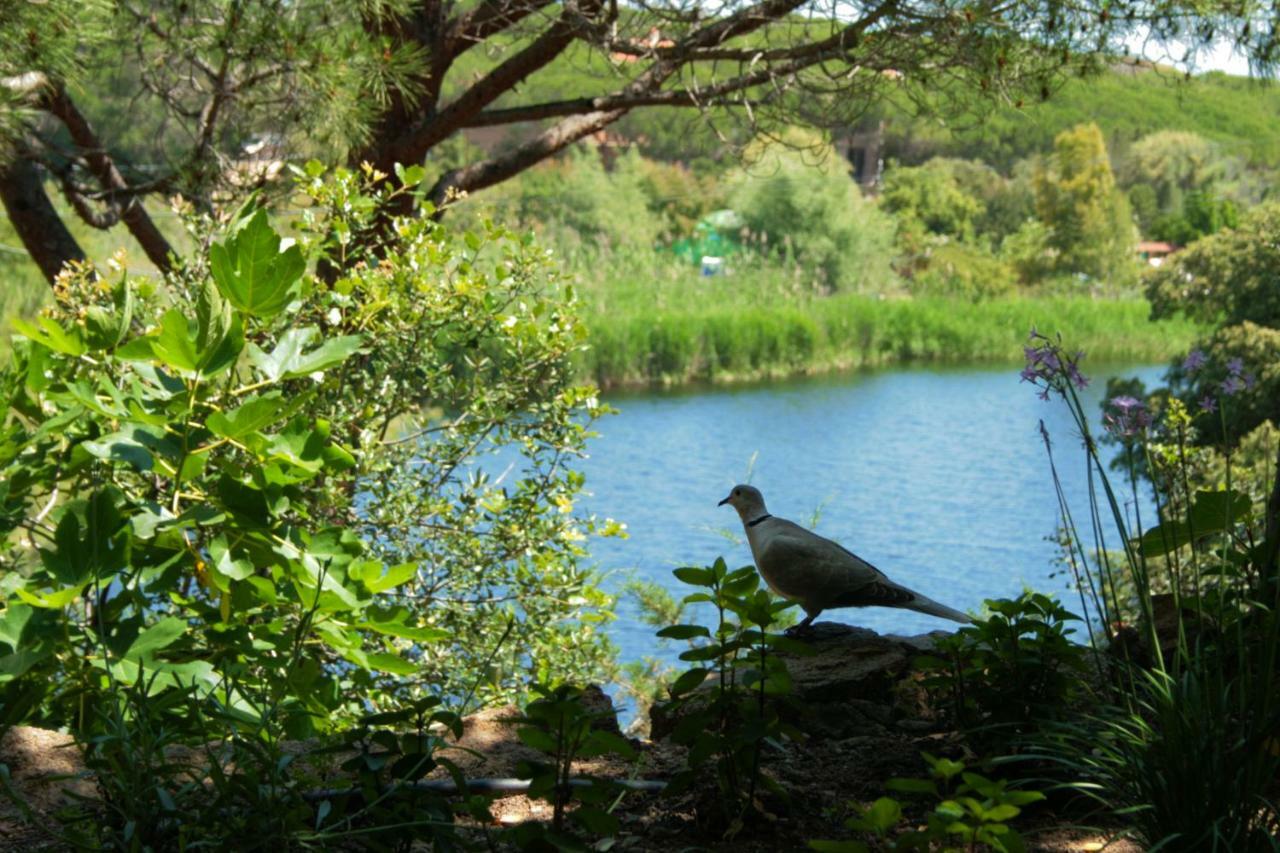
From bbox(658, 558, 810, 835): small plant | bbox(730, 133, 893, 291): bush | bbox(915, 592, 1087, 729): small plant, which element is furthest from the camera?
bbox(730, 133, 893, 291): bush

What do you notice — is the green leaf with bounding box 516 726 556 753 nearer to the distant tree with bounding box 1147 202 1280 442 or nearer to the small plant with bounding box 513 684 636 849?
the small plant with bounding box 513 684 636 849

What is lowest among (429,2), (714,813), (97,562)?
(714,813)

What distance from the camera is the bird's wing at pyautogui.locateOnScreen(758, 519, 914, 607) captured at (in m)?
2.37

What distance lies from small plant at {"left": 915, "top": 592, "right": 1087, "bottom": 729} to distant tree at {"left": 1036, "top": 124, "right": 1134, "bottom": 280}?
19.7m

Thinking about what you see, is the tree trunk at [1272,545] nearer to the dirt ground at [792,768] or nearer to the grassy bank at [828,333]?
the dirt ground at [792,768]

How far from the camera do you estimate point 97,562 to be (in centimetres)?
151

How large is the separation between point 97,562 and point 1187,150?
79.0 feet

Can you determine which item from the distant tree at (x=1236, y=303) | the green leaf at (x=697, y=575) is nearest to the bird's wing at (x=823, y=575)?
the green leaf at (x=697, y=575)

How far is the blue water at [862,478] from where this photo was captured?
22.3ft

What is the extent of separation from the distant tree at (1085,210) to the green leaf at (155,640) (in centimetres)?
2016

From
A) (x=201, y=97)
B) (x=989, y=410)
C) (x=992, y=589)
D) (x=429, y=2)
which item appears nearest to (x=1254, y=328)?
(x=992, y=589)

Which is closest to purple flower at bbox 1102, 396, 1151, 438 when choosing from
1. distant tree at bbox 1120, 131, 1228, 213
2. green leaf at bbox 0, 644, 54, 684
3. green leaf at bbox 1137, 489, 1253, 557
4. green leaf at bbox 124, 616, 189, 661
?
green leaf at bbox 1137, 489, 1253, 557

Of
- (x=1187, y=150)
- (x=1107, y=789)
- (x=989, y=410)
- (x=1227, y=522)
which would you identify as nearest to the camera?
(x=1107, y=789)

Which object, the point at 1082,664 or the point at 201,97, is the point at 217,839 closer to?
the point at 1082,664
